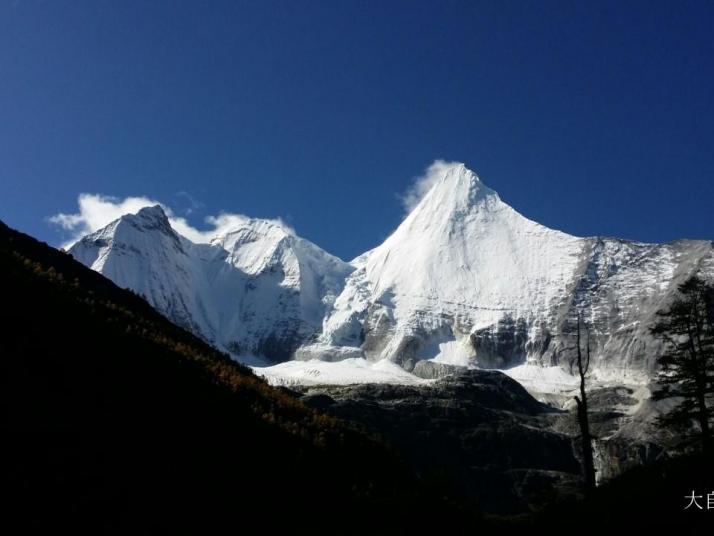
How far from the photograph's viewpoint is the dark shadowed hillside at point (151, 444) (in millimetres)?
13148

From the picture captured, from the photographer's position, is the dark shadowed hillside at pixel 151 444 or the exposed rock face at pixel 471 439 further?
the exposed rock face at pixel 471 439

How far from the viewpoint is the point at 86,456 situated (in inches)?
542

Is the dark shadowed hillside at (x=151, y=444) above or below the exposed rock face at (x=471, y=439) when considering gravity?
below

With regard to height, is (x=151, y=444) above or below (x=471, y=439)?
below

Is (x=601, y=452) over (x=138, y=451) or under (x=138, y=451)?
over

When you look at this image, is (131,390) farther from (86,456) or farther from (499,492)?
(499,492)

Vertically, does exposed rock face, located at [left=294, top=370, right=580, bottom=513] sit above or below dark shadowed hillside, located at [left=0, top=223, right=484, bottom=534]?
above

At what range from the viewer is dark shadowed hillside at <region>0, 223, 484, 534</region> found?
518 inches

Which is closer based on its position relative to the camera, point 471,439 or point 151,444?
point 151,444

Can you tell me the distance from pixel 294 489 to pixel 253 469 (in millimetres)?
985

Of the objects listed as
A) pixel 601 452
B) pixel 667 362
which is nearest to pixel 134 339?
pixel 667 362

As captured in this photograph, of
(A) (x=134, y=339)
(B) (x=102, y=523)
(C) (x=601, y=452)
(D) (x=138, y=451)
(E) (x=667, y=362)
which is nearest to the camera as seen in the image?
(B) (x=102, y=523)

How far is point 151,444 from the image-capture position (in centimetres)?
1523

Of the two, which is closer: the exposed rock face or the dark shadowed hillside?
the dark shadowed hillside
